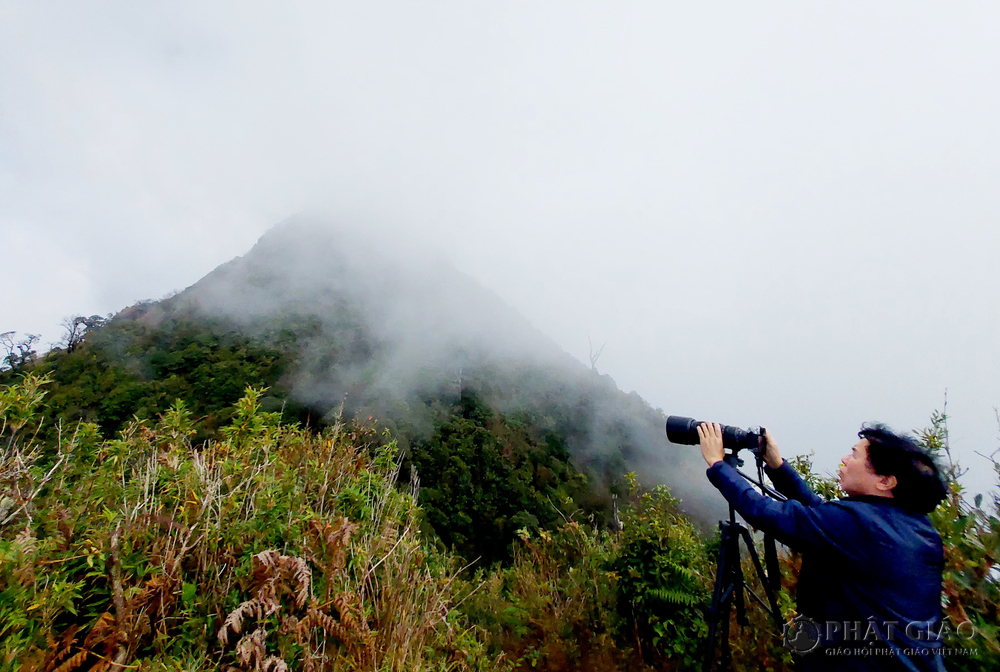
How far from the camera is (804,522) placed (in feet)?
4.83

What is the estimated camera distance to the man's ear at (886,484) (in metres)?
1.53

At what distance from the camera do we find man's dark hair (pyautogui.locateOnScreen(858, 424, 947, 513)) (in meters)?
1.47

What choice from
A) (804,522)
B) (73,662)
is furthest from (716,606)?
(73,662)

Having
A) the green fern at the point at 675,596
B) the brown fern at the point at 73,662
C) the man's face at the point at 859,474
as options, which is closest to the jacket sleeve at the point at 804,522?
the man's face at the point at 859,474

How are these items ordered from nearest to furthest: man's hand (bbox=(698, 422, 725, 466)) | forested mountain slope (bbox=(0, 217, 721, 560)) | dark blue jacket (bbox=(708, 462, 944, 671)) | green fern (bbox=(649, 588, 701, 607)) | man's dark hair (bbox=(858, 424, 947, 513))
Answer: dark blue jacket (bbox=(708, 462, 944, 671)) → man's dark hair (bbox=(858, 424, 947, 513)) → man's hand (bbox=(698, 422, 725, 466)) → green fern (bbox=(649, 588, 701, 607)) → forested mountain slope (bbox=(0, 217, 721, 560))

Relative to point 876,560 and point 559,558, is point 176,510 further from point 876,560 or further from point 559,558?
point 559,558

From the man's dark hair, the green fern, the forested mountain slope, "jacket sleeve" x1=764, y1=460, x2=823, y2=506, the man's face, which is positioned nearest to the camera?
the man's dark hair

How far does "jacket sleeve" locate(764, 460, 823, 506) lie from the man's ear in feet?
1.61

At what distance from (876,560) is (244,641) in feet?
7.86

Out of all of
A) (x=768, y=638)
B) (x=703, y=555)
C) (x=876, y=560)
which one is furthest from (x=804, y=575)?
(x=703, y=555)

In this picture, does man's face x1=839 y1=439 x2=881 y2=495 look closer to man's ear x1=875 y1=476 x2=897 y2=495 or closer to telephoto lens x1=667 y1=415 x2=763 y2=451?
man's ear x1=875 y1=476 x2=897 y2=495

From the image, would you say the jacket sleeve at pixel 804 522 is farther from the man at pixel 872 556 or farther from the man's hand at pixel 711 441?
the man's hand at pixel 711 441

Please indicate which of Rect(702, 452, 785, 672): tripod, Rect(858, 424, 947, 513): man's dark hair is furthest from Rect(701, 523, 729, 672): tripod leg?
Rect(858, 424, 947, 513): man's dark hair

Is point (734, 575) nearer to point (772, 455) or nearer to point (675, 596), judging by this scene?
point (772, 455)
